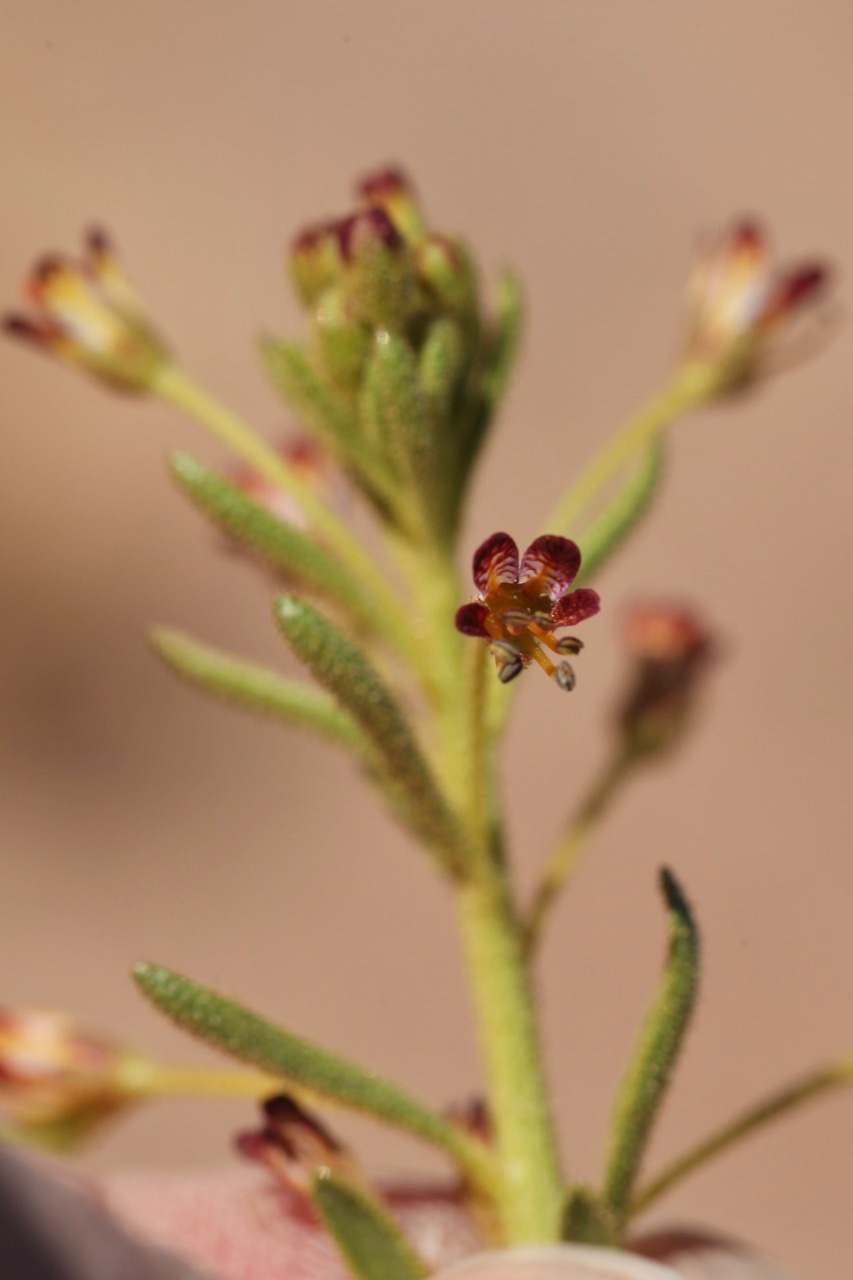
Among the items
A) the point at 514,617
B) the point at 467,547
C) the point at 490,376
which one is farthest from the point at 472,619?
the point at 467,547

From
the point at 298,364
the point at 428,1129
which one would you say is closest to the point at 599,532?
the point at 298,364

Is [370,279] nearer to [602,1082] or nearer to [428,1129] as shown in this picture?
[428,1129]

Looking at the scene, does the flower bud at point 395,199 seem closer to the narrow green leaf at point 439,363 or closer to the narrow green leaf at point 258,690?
the narrow green leaf at point 439,363

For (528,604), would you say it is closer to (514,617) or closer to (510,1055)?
(514,617)

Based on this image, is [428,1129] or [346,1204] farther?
[428,1129]

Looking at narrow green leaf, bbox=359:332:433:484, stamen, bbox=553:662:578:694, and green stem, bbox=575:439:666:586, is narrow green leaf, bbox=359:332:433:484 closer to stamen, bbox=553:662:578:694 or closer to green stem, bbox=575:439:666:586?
green stem, bbox=575:439:666:586
